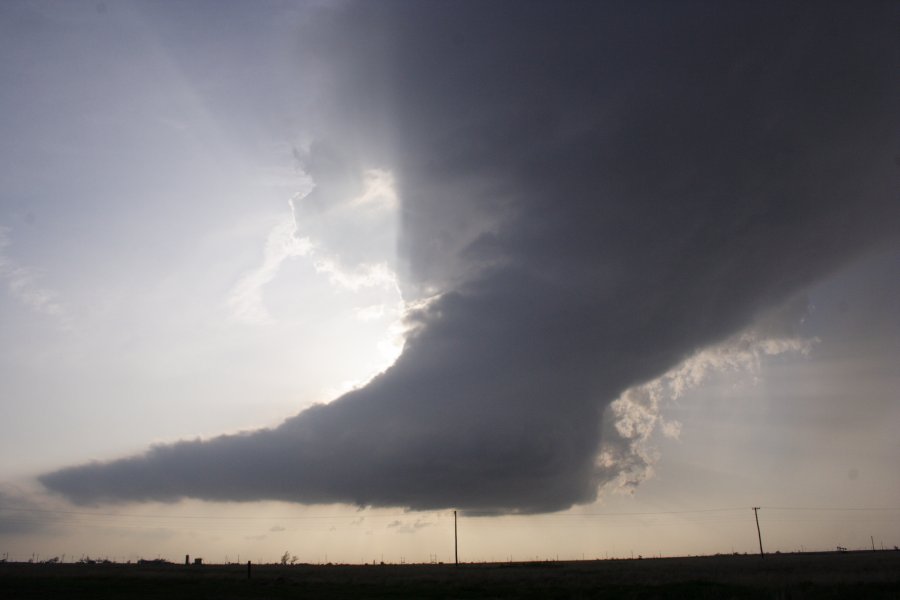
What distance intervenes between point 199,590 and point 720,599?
45.1 m

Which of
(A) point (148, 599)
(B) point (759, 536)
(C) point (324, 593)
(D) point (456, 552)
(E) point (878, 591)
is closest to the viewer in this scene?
(E) point (878, 591)

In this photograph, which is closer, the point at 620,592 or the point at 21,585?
the point at 620,592

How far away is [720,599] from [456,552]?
10090 cm

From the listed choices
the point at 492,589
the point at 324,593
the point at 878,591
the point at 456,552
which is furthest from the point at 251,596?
the point at 456,552

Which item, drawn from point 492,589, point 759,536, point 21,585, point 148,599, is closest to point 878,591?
point 492,589

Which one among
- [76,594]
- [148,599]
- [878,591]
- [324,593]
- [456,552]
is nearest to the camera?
[878,591]

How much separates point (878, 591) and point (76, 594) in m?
59.2

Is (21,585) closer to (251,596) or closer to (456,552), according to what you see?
(251,596)

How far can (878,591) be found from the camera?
44562 mm

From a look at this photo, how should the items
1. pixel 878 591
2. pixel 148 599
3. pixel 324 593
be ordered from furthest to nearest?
1. pixel 324 593
2. pixel 148 599
3. pixel 878 591

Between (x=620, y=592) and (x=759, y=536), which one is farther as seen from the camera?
(x=759, y=536)

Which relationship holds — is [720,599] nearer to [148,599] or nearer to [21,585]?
[148,599]

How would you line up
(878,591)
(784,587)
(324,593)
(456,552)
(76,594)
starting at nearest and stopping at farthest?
(878,591) → (784,587) → (76,594) → (324,593) → (456,552)

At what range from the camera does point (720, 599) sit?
45.2m
